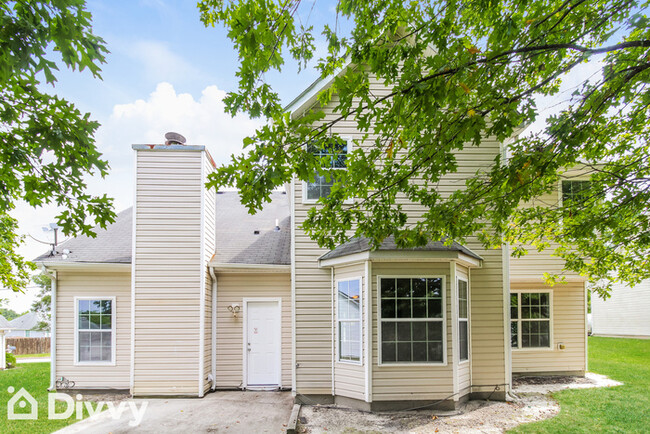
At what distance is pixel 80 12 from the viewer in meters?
3.52

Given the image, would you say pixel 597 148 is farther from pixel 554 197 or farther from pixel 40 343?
pixel 40 343

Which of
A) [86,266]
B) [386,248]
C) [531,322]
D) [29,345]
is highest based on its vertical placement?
[386,248]

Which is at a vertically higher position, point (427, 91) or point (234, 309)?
point (427, 91)

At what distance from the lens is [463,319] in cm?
829

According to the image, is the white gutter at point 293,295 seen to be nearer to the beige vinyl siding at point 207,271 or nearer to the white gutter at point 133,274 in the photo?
the beige vinyl siding at point 207,271

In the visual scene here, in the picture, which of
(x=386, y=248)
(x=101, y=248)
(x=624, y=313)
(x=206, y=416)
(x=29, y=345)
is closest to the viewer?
(x=206, y=416)

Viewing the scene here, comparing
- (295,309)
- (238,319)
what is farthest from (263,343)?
(295,309)

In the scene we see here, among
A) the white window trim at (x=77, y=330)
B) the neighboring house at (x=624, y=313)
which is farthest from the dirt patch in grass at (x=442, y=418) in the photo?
the neighboring house at (x=624, y=313)

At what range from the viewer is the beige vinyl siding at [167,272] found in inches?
347

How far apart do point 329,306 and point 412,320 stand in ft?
5.60

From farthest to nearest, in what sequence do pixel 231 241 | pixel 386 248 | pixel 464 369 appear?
1. pixel 231 241
2. pixel 464 369
3. pixel 386 248

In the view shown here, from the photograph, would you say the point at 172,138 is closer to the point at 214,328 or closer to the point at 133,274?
the point at 133,274

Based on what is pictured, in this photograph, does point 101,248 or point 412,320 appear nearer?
point 412,320

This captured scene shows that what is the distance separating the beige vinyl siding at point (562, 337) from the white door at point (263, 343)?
19.9ft
